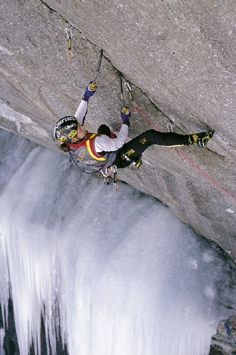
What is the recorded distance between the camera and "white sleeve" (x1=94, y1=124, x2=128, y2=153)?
11.2 feet

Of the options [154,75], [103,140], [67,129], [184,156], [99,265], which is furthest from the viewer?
[99,265]

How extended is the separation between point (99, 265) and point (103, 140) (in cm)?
275

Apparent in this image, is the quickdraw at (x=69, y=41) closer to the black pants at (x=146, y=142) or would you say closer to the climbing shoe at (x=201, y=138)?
the black pants at (x=146, y=142)

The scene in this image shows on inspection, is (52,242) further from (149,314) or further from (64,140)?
(64,140)

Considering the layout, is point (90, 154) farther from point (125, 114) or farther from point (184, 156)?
point (184, 156)

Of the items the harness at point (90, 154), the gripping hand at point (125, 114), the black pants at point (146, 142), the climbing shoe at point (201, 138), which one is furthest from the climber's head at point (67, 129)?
the climbing shoe at point (201, 138)

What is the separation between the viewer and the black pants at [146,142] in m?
3.24

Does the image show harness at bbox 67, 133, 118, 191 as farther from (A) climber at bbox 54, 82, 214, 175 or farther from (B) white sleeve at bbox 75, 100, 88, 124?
(B) white sleeve at bbox 75, 100, 88, 124

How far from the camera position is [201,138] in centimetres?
311

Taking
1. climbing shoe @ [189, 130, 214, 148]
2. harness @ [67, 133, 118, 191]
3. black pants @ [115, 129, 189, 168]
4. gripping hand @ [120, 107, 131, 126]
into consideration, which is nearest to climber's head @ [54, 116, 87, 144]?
harness @ [67, 133, 118, 191]

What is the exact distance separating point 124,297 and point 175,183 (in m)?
1.89

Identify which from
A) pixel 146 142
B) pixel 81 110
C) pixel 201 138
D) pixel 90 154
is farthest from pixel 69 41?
pixel 201 138

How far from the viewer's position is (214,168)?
12.3 feet

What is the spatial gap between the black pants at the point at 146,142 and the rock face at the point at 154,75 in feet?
0.75
